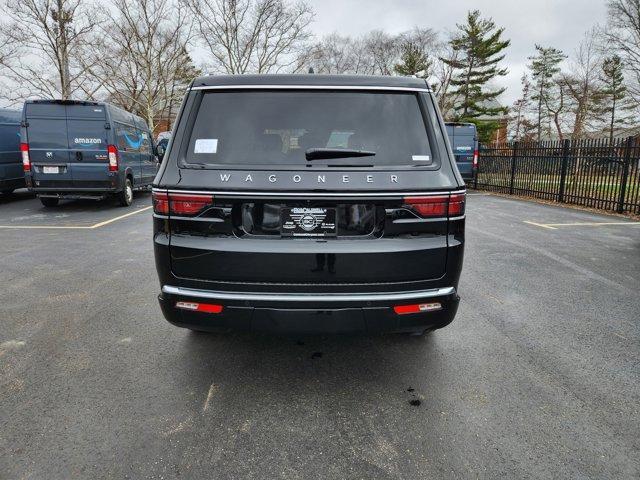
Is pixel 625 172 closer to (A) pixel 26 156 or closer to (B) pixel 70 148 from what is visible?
(B) pixel 70 148

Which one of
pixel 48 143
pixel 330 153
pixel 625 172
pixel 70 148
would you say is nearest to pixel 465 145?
pixel 625 172

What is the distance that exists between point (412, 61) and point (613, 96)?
19.0 metres

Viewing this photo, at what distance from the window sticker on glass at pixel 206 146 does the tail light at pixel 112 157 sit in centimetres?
903

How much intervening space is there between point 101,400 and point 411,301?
1.96m

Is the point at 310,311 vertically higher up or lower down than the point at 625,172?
lower down

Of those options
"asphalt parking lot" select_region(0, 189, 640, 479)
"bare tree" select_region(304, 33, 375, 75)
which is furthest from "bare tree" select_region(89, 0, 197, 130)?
"asphalt parking lot" select_region(0, 189, 640, 479)

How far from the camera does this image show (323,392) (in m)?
2.72

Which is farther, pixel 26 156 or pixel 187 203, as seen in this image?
pixel 26 156

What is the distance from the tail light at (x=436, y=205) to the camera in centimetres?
247

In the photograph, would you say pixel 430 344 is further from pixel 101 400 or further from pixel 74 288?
pixel 74 288

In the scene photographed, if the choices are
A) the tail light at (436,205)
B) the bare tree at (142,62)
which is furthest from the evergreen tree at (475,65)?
the tail light at (436,205)

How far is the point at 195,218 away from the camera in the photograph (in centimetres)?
247

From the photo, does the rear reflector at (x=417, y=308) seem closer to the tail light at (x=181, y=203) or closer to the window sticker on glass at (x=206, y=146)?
the tail light at (x=181, y=203)

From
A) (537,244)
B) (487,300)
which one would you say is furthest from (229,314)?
(537,244)
